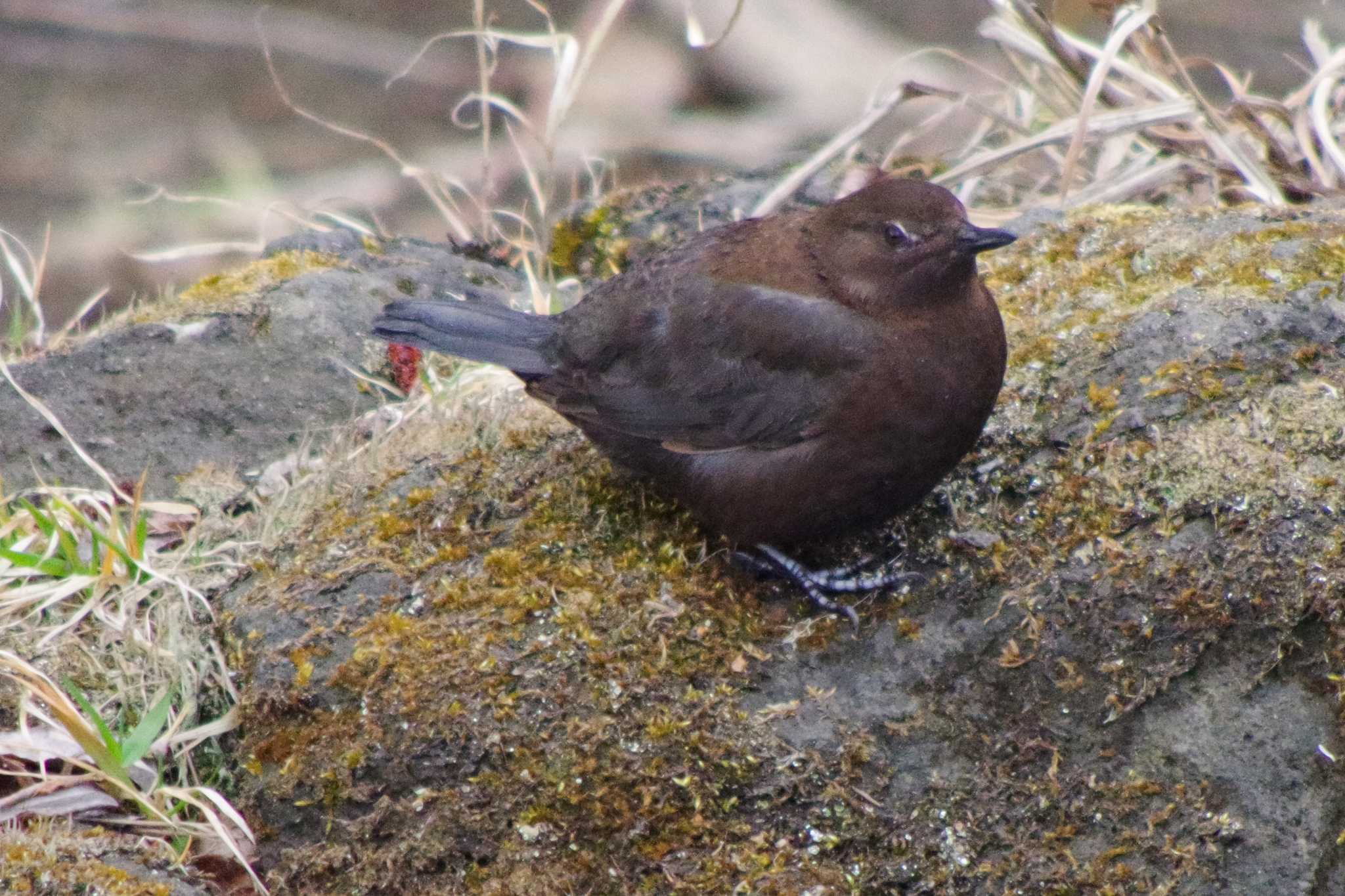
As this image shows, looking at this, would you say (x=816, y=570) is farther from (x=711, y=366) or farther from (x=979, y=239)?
(x=979, y=239)

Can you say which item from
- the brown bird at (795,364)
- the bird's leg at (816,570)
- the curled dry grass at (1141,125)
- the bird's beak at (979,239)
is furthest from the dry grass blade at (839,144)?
the bird's leg at (816,570)

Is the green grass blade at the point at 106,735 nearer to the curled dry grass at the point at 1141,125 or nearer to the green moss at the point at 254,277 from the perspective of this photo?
the green moss at the point at 254,277

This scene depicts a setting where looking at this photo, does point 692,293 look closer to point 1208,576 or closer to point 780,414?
point 780,414

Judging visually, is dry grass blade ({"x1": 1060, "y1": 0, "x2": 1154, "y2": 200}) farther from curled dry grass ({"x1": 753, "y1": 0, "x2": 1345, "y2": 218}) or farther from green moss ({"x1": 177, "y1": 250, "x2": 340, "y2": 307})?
green moss ({"x1": 177, "y1": 250, "x2": 340, "y2": 307})

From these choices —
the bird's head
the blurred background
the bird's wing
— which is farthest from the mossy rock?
the blurred background

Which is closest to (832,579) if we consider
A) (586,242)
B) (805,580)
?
(805,580)

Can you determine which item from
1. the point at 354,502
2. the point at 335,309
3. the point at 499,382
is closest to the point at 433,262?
the point at 335,309

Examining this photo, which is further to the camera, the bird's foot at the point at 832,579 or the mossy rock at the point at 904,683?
the bird's foot at the point at 832,579
